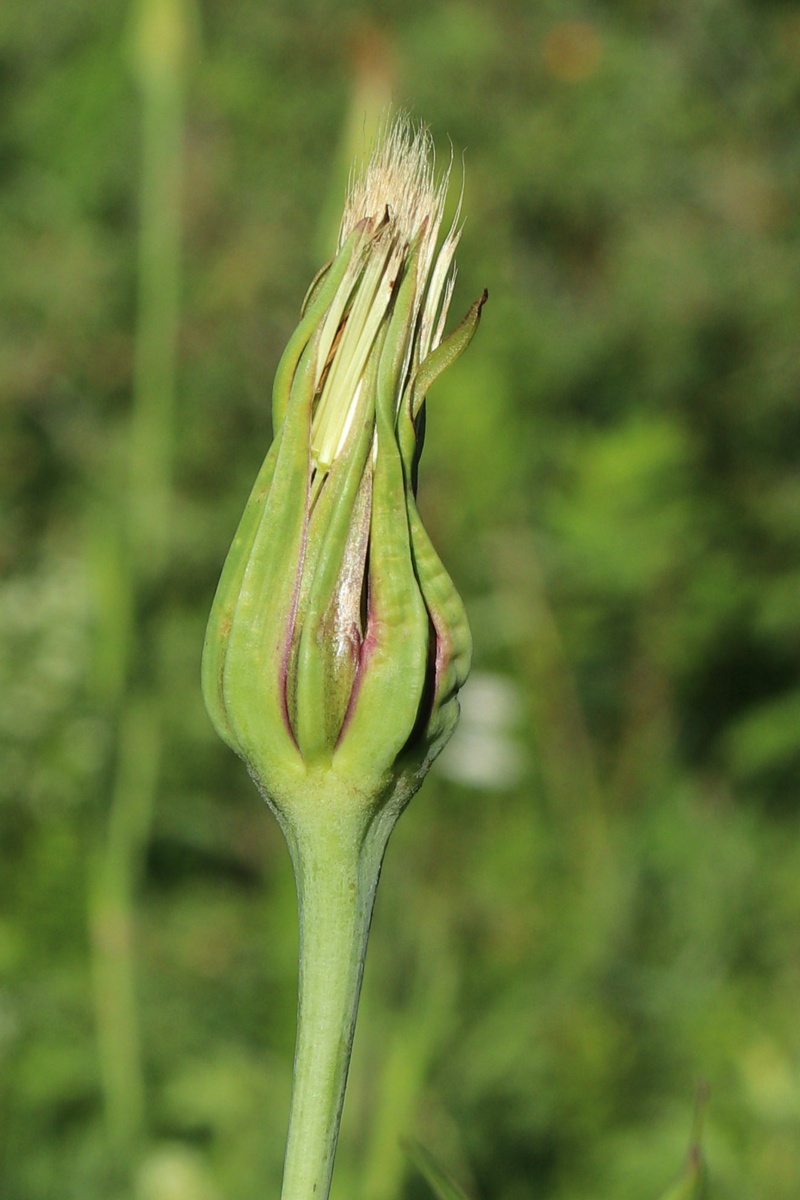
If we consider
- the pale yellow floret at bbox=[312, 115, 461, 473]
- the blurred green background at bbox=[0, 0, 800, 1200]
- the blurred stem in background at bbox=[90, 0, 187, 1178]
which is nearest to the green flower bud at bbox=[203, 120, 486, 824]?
the pale yellow floret at bbox=[312, 115, 461, 473]

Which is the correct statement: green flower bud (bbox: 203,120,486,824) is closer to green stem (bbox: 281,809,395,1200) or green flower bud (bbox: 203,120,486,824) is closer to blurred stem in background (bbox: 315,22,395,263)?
green stem (bbox: 281,809,395,1200)

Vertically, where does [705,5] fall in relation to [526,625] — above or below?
above

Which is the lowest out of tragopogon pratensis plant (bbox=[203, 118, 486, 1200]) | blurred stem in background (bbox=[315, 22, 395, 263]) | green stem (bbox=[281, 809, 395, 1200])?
green stem (bbox=[281, 809, 395, 1200])

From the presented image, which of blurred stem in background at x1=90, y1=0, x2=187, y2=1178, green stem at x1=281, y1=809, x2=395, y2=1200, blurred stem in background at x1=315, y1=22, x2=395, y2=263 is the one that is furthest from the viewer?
blurred stem in background at x1=315, y1=22, x2=395, y2=263

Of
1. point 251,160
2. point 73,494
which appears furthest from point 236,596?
point 251,160

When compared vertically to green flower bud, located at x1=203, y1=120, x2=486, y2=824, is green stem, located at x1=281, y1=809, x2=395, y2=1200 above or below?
below

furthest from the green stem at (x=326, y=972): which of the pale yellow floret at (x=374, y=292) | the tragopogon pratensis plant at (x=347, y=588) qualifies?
the pale yellow floret at (x=374, y=292)

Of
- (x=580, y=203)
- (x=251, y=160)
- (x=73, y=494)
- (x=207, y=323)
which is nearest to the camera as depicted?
(x=73, y=494)

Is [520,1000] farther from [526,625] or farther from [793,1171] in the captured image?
[526,625]

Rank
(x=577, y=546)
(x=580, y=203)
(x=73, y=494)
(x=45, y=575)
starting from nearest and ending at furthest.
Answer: (x=45, y=575)
(x=577, y=546)
(x=73, y=494)
(x=580, y=203)
